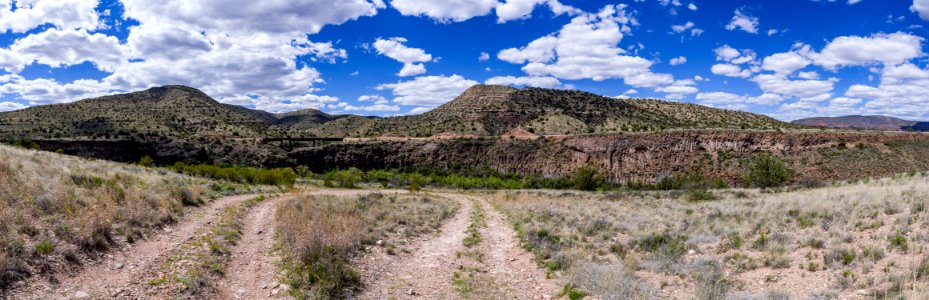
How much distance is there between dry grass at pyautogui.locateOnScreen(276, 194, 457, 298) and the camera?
873 cm

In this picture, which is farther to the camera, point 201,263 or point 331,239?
point 331,239

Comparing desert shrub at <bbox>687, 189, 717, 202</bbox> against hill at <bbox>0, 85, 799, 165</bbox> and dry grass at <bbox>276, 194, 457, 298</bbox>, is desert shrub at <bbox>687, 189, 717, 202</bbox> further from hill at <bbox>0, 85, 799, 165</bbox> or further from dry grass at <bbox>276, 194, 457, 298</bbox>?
hill at <bbox>0, 85, 799, 165</bbox>

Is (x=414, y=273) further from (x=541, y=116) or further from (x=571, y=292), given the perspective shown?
(x=541, y=116)

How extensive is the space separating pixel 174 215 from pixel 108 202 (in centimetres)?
170

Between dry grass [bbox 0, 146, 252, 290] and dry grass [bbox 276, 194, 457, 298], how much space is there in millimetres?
3336

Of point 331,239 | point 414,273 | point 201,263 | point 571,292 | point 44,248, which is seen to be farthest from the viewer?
point 331,239

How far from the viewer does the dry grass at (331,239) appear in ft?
28.6

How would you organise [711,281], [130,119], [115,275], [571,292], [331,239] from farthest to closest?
[130,119] → [331,239] → [711,281] → [571,292] → [115,275]

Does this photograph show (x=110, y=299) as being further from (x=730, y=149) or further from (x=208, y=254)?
(x=730, y=149)

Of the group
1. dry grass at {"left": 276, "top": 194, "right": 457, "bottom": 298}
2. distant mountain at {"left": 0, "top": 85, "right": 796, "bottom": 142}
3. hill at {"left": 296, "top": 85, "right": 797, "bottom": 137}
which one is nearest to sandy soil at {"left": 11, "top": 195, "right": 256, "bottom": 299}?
dry grass at {"left": 276, "top": 194, "right": 457, "bottom": 298}

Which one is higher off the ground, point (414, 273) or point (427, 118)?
point (427, 118)

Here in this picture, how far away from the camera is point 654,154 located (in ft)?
181

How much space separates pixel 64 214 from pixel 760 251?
641 inches

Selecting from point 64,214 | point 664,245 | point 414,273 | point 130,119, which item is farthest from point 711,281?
point 130,119
